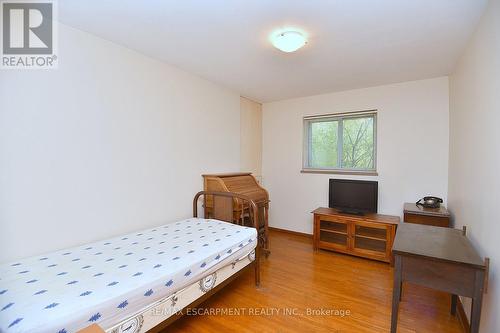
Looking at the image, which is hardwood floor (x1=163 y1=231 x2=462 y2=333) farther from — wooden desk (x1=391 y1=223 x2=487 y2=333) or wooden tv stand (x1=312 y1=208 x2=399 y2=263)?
wooden desk (x1=391 y1=223 x2=487 y2=333)

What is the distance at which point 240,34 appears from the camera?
6.35 feet

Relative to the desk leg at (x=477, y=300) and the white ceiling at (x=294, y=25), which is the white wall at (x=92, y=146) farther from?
the desk leg at (x=477, y=300)

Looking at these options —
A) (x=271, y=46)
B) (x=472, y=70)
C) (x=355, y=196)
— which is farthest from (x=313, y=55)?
(x=355, y=196)

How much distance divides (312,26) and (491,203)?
1.69 meters

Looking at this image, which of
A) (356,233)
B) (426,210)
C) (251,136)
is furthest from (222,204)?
(426,210)

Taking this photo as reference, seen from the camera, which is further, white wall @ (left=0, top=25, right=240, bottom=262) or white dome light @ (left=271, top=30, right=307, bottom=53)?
white dome light @ (left=271, top=30, right=307, bottom=53)

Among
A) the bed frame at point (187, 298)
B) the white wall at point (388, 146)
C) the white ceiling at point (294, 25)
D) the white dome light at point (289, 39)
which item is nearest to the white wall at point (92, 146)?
the white ceiling at point (294, 25)

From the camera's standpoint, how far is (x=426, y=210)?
2.64 meters

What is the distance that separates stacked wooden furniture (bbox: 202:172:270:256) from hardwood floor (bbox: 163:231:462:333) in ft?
1.46

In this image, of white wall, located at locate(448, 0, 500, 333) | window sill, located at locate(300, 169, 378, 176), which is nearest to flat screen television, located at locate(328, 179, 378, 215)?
window sill, located at locate(300, 169, 378, 176)

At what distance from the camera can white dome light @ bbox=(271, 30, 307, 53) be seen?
1.86 meters

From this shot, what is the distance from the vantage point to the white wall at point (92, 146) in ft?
5.30

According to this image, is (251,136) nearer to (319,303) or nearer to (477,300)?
(319,303)

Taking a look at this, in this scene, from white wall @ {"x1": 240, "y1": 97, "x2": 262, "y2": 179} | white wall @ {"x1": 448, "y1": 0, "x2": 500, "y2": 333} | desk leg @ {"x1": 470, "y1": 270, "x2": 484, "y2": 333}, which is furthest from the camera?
white wall @ {"x1": 240, "y1": 97, "x2": 262, "y2": 179}
